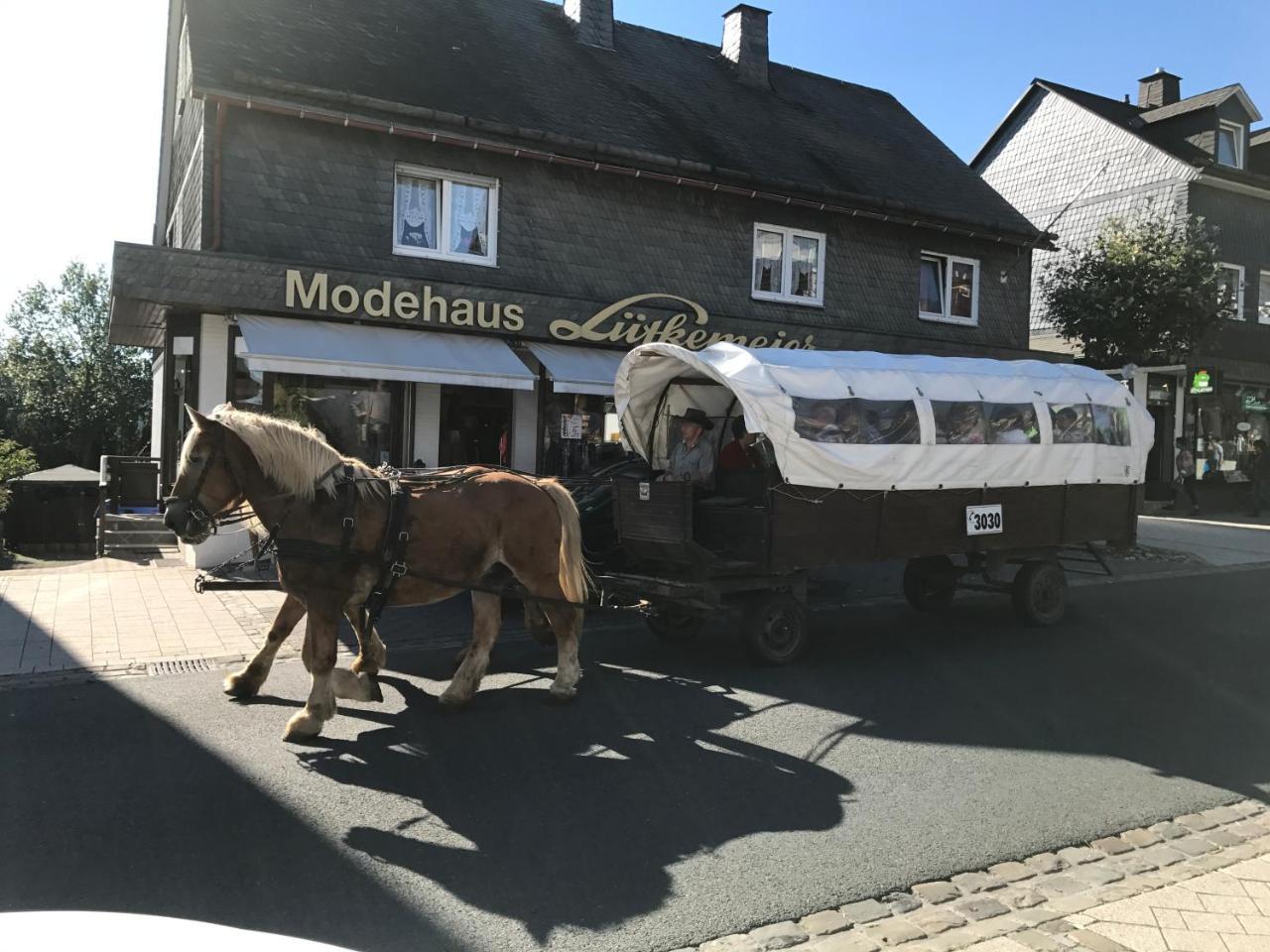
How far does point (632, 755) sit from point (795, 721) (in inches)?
48.7

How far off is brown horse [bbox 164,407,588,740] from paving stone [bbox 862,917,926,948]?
3.00m

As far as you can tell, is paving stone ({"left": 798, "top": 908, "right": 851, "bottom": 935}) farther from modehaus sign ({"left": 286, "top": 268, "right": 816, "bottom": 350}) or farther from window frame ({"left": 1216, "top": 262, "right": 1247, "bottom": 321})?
window frame ({"left": 1216, "top": 262, "right": 1247, "bottom": 321})

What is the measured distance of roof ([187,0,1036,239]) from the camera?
41.6 feet

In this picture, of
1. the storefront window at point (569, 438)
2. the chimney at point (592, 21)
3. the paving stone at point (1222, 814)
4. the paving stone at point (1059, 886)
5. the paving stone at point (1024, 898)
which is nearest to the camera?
the paving stone at point (1024, 898)

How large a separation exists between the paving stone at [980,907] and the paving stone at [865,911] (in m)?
0.30

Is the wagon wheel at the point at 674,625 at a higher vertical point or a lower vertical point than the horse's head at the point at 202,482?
lower

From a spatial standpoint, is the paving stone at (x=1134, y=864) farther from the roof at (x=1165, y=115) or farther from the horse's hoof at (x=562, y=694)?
the roof at (x=1165, y=115)

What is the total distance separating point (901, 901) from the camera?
363cm

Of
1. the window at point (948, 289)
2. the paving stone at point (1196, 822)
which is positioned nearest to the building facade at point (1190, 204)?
the window at point (948, 289)

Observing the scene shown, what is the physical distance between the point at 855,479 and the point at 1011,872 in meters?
3.85

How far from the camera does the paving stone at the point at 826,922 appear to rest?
340 centimetres

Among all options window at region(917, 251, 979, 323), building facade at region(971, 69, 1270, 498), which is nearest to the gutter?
window at region(917, 251, 979, 323)

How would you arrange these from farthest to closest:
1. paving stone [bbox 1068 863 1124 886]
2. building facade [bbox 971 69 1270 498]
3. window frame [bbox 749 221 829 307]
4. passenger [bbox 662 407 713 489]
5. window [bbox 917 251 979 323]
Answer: building facade [bbox 971 69 1270 498]
window [bbox 917 251 979 323]
window frame [bbox 749 221 829 307]
passenger [bbox 662 407 713 489]
paving stone [bbox 1068 863 1124 886]

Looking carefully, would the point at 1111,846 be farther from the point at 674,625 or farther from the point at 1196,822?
the point at 674,625
